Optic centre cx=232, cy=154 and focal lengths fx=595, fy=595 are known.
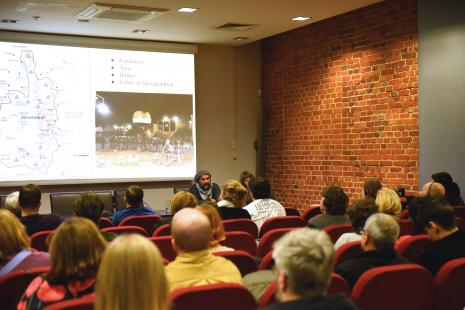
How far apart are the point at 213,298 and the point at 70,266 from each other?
0.58 metres

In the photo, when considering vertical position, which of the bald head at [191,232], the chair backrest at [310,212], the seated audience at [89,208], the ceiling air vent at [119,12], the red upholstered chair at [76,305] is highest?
the ceiling air vent at [119,12]

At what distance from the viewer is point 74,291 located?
7.79 feet

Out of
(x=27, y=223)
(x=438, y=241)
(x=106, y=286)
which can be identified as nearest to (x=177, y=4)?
(x=27, y=223)

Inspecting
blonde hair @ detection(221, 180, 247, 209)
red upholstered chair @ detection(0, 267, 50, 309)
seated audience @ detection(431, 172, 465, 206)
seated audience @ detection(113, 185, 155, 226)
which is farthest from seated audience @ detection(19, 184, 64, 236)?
seated audience @ detection(431, 172, 465, 206)

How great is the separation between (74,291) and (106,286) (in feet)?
Result: 2.29

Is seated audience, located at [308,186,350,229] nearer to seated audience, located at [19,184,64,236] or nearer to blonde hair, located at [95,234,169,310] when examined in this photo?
seated audience, located at [19,184,64,236]

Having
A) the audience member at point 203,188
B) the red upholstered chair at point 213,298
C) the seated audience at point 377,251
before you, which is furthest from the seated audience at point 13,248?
the audience member at point 203,188

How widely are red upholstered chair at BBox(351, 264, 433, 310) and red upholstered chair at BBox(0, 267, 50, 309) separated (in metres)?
1.52

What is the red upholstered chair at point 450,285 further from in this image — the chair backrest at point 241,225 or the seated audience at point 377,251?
the chair backrest at point 241,225

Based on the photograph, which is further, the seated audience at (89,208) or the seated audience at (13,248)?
the seated audience at (89,208)

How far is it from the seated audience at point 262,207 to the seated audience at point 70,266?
3.61 meters

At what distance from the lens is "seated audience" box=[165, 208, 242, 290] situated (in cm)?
272

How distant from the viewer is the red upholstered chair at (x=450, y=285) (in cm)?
300

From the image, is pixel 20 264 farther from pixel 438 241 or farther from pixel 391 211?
pixel 391 211
